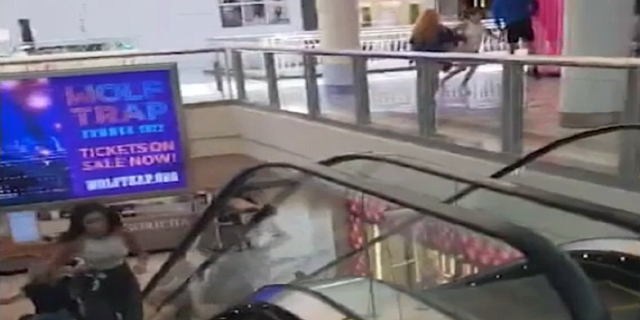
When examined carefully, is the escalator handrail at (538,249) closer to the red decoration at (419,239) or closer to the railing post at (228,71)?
the red decoration at (419,239)

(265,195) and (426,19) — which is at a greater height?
(426,19)

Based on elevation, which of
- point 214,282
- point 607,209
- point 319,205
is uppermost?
point 607,209

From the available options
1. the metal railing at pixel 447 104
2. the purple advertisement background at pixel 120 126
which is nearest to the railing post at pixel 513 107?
the metal railing at pixel 447 104

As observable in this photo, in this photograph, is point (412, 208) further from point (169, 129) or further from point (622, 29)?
point (169, 129)

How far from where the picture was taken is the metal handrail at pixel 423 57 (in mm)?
4590

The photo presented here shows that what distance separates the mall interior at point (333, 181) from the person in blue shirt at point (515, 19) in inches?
23.4

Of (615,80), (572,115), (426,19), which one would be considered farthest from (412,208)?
(426,19)

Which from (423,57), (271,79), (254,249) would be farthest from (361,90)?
(271,79)

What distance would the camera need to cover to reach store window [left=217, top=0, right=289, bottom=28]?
1766 cm

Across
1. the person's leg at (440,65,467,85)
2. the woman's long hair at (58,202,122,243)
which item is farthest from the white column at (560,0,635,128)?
the woman's long hair at (58,202,122,243)

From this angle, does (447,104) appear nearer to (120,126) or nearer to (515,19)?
(120,126)

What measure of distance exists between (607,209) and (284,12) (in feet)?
54.3

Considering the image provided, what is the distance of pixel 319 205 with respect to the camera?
668 cm

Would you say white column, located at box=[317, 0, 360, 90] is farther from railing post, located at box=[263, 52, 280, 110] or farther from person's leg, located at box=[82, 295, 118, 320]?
person's leg, located at box=[82, 295, 118, 320]
